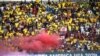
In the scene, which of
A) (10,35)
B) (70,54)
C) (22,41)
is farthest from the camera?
(10,35)

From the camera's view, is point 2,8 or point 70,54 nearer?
point 70,54

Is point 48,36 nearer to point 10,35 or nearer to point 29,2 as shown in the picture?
point 10,35

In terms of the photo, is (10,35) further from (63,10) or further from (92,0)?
(92,0)

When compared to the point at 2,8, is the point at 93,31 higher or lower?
lower

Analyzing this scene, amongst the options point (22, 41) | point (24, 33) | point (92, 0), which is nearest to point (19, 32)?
point (24, 33)

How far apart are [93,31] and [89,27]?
32cm

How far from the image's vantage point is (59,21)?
1594cm

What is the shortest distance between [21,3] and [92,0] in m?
3.40

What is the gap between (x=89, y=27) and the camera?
15.5 m

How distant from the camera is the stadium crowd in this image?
48.4 feet

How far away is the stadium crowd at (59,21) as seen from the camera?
48.4 ft

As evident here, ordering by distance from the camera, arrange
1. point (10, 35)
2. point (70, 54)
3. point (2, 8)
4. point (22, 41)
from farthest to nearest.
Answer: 1. point (2, 8)
2. point (10, 35)
3. point (22, 41)
4. point (70, 54)

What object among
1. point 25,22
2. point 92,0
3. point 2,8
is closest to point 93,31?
point 92,0

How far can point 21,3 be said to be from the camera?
16734 mm
